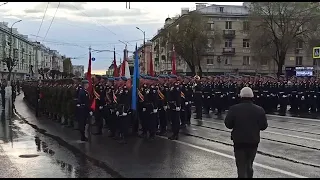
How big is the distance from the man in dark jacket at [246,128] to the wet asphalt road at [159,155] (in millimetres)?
1349

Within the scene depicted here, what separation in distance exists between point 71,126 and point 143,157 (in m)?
8.46

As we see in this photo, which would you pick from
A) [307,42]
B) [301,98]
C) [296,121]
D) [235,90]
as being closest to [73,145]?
[296,121]

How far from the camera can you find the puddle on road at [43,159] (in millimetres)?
8617

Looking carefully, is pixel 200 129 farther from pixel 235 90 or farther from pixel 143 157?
pixel 235 90

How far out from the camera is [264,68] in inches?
2822

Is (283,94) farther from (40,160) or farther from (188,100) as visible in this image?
(40,160)

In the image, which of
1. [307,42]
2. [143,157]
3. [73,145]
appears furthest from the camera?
[307,42]

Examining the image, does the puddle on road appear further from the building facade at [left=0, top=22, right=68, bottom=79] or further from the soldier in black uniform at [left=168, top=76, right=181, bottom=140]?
the building facade at [left=0, top=22, right=68, bottom=79]

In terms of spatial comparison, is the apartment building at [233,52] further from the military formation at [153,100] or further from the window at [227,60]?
the military formation at [153,100]

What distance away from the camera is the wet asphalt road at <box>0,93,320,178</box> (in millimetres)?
8648

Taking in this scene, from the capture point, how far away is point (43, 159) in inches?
405

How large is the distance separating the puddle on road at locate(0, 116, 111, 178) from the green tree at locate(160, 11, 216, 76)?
130 ft

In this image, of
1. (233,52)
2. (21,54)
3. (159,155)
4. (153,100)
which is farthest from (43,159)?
(21,54)

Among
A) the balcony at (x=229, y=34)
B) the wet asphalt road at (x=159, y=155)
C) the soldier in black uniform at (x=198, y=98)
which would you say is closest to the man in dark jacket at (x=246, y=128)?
the wet asphalt road at (x=159, y=155)
